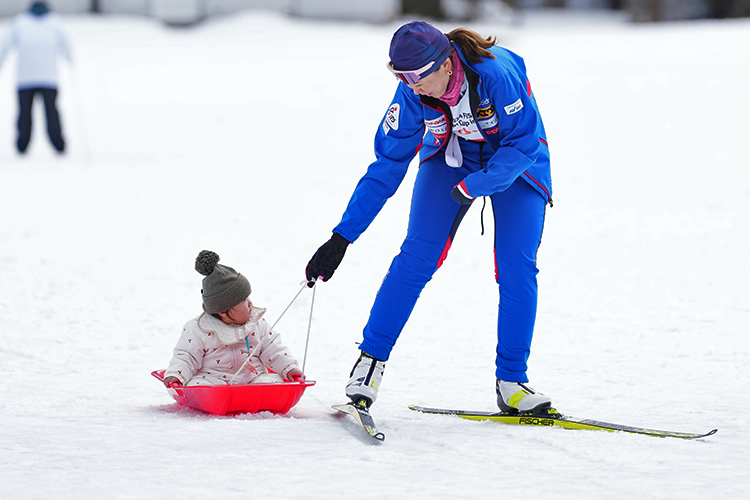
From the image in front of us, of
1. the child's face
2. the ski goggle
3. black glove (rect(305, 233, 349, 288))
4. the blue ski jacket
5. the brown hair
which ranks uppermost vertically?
the brown hair

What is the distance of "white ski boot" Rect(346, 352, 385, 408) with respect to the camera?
3.17m

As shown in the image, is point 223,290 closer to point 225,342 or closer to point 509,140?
point 225,342

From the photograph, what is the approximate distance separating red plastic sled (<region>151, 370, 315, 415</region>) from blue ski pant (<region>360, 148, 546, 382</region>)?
35cm

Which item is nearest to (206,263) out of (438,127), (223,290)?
(223,290)

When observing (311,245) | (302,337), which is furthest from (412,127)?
(311,245)

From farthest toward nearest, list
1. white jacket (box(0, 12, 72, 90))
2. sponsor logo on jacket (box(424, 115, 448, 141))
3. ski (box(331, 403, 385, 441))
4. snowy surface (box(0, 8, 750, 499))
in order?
white jacket (box(0, 12, 72, 90)) → sponsor logo on jacket (box(424, 115, 448, 141)) → ski (box(331, 403, 385, 441)) → snowy surface (box(0, 8, 750, 499))

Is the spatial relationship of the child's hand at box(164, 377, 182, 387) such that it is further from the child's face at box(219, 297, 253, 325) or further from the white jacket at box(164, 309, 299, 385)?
the child's face at box(219, 297, 253, 325)

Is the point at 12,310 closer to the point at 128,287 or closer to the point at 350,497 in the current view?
the point at 128,287

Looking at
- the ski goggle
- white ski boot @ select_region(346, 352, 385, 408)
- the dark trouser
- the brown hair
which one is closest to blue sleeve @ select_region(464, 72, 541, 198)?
the brown hair

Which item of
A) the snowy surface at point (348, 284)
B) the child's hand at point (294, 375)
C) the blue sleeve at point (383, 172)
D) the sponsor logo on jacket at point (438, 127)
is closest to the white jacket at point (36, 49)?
the snowy surface at point (348, 284)

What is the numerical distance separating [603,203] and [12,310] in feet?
18.4

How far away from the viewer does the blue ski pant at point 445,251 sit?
3.17m

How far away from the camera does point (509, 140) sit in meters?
3.02

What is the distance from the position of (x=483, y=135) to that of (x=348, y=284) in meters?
3.11
